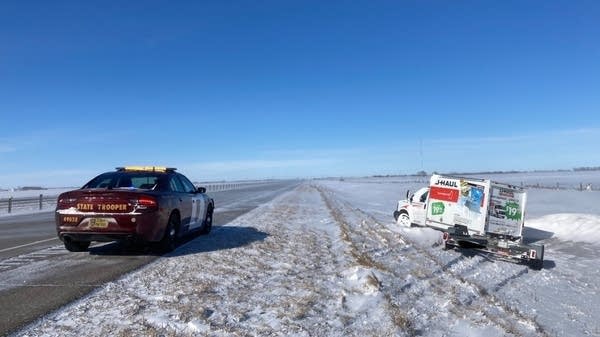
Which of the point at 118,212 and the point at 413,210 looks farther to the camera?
the point at 413,210

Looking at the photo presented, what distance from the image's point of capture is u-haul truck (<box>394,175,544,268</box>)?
42.2 ft

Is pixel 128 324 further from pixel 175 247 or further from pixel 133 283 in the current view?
pixel 175 247

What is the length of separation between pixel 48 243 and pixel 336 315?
29.4 ft

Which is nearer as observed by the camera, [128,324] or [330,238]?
[128,324]

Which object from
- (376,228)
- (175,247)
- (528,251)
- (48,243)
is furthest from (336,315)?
(376,228)

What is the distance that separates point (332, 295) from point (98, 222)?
461 cm

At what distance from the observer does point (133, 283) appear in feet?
23.4

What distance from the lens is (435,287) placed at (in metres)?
7.74

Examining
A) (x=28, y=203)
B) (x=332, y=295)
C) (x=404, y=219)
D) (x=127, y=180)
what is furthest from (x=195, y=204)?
(x=28, y=203)

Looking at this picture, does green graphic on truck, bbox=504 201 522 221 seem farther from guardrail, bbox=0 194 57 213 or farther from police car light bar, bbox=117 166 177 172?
guardrail, bbox=0 194 57 213

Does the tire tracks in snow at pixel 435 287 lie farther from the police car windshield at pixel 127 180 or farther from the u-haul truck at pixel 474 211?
the police car windshield at pixel 127 180

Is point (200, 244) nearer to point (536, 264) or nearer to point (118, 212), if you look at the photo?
point (118, 212)

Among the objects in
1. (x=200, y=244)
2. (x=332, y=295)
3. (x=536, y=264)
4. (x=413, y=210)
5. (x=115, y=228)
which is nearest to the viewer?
(x=332, y=295)

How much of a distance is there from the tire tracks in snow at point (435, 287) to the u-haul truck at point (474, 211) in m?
1.35
